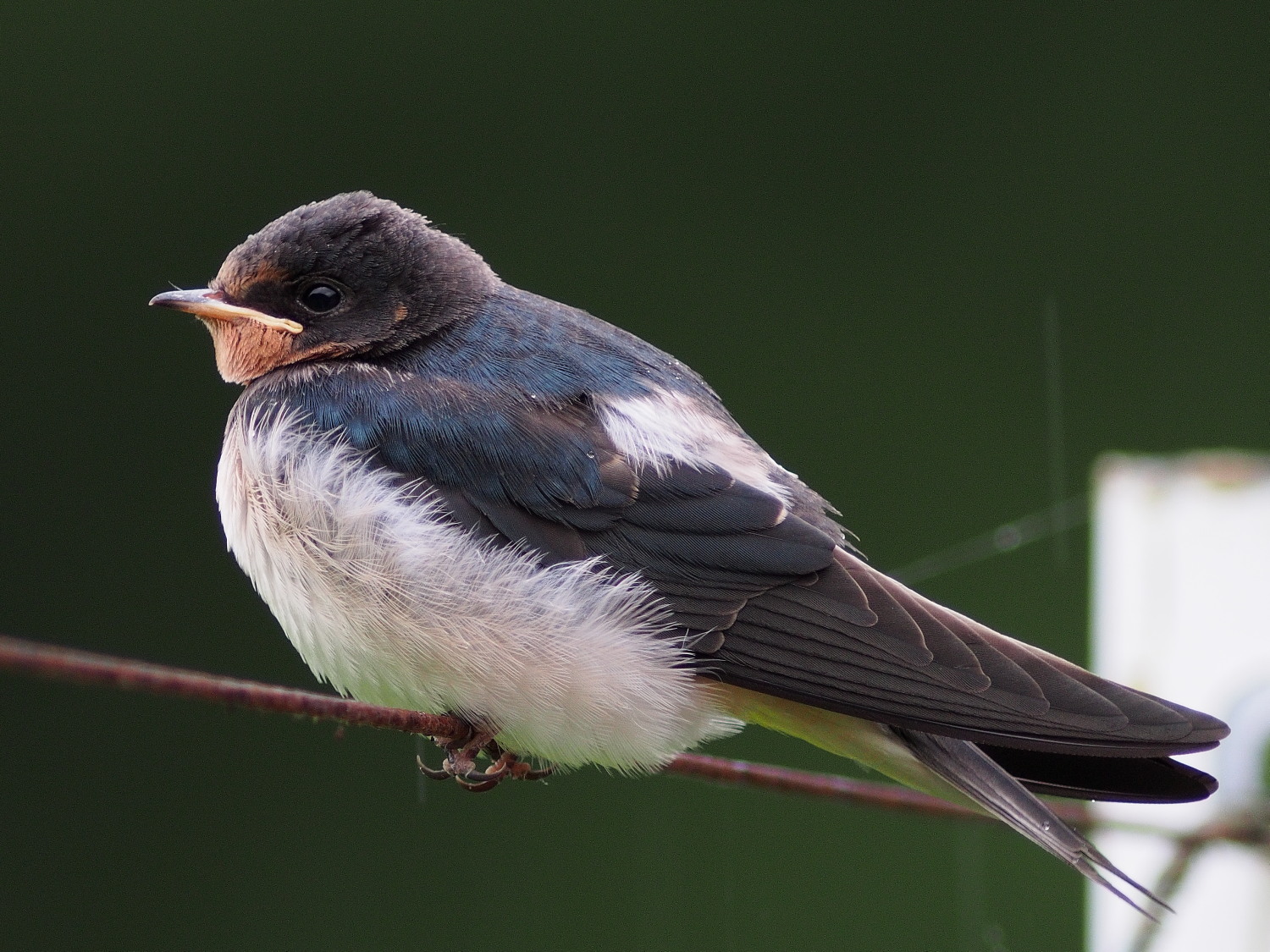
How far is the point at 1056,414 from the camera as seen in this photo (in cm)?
302

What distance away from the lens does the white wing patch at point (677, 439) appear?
4.97ft

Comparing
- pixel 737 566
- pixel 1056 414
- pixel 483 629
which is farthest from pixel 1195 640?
pixel 1056 414

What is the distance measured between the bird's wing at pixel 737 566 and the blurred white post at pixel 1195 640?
209 mm

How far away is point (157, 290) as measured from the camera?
2.91 metres

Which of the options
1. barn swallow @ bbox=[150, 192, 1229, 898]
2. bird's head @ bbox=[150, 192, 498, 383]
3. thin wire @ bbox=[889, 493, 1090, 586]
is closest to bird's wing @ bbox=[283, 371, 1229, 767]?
barn swallow @ bbox=[150, 192, 1229, 898]

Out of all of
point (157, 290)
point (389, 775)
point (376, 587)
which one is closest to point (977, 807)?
point (376, 587)

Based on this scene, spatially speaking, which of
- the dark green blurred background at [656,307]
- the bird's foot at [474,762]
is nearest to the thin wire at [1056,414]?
the dark green blurred background at [656,307]

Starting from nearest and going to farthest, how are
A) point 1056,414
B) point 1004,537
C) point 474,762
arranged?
point 474,762 < point 1004,537 < point 1056,414

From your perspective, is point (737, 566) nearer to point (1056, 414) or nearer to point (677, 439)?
point (677, 439)

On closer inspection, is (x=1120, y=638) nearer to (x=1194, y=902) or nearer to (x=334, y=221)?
(x=1194, y=902)

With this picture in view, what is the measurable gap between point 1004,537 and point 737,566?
1.20 meters

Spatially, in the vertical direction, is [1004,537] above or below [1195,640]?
below

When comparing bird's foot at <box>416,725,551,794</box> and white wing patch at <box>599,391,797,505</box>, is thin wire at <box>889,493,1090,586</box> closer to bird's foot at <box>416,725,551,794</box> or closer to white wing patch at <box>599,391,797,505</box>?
white wing patch at <box>599,391,797,505</box>

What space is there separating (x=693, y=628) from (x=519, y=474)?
0.21m
